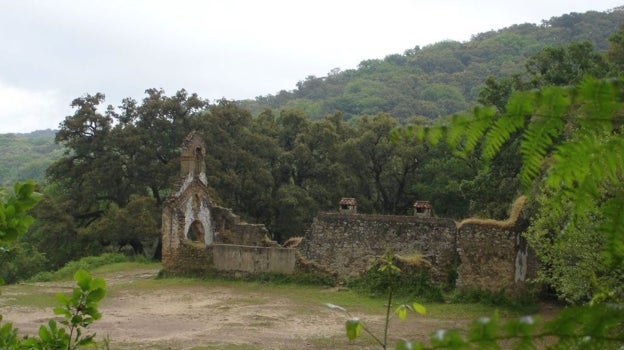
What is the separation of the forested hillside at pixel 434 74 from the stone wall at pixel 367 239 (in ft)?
128

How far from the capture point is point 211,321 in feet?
49.5

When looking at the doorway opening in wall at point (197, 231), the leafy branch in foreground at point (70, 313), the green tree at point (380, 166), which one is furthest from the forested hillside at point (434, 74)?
the leafy branch in foreground at point (70, 313)

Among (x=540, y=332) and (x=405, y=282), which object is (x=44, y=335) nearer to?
(x=540, y=332)

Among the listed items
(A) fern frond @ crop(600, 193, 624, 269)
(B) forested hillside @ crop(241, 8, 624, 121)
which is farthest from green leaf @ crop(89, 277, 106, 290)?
(B) forested hillside @ crop(241, 8, 624, 121)

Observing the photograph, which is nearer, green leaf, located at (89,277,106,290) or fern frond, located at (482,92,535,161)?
fern frond, located at (482,92,535,161)

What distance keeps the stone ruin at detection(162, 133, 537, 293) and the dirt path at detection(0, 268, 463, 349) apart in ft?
5.74

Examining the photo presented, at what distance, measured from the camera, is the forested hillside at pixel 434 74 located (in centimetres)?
6419

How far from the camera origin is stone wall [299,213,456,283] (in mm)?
20172

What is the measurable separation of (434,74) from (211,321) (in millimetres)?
66248

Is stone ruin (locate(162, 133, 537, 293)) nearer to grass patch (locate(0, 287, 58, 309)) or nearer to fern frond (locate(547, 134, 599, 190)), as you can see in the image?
grass patch (locate(0, 287, 58, 309))

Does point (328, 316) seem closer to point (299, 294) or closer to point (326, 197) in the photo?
point (299, 294)

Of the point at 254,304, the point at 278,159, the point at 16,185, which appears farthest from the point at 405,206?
the point at 16,185

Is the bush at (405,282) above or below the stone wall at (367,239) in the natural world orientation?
below

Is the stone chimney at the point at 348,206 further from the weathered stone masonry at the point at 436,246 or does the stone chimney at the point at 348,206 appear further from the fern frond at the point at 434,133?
the fern frond at the point at 434,133
